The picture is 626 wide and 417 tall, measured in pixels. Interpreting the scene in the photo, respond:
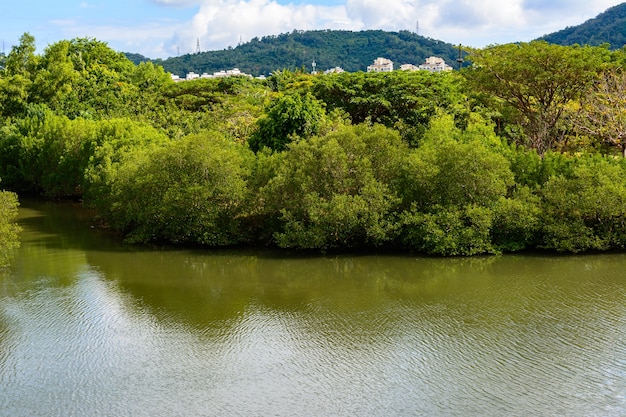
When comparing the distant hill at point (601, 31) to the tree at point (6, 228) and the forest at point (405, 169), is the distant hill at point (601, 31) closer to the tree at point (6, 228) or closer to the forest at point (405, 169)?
the forest at point (405, 169)

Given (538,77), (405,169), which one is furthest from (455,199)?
(538,77)

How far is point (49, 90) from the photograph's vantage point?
5150cm

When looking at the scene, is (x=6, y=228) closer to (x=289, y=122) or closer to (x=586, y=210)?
(x=289, y=122)

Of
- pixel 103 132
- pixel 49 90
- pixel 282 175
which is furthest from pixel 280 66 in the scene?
pixel 282 175

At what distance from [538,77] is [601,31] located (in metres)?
82.1

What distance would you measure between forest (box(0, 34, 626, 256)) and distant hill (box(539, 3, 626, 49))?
221 feet

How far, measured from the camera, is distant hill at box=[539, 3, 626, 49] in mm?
93400

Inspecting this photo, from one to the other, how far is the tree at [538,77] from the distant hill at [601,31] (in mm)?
68021

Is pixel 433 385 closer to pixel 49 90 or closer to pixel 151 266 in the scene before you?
pixel 151 266

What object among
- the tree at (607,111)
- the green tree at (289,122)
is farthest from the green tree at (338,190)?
the tree at (607,111)

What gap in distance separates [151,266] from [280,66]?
13864cm

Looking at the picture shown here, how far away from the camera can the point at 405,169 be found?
24.8 meters

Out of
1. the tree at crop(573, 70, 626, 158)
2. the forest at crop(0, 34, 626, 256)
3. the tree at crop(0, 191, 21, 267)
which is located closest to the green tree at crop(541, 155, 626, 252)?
the forest at crop(0, 34, 626, 256)

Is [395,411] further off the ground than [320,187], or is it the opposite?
[320,187]
